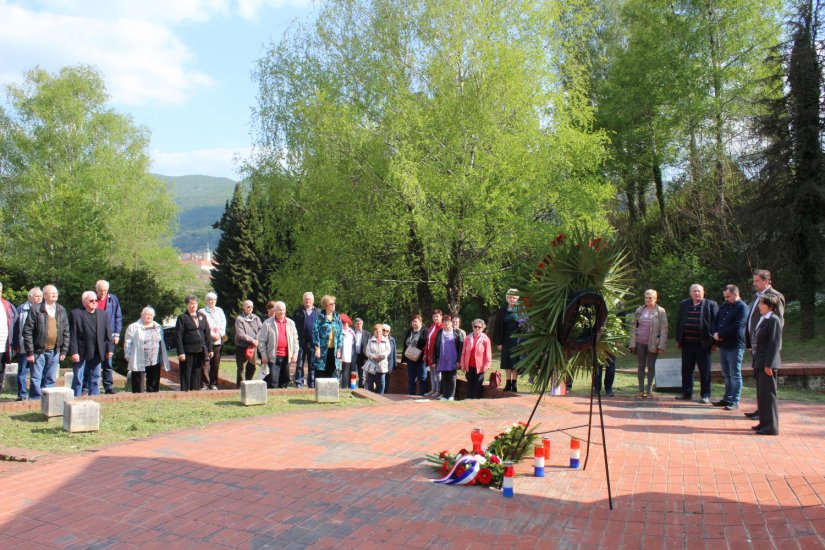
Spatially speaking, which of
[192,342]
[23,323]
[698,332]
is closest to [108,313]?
[23,323]

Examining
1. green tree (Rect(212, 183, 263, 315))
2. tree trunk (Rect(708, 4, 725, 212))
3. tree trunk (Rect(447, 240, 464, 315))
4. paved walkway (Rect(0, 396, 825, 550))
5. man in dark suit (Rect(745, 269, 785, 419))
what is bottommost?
paved walkway (Rect(0, 396, 825, 550))

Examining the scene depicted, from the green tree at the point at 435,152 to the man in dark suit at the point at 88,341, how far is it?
352 inches

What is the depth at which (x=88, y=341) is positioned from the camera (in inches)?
426

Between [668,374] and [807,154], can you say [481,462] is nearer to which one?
[668,374]

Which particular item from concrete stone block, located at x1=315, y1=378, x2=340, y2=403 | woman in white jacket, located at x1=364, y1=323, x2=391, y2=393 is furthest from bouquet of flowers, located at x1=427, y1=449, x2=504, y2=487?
woman in white jacket, located at x1=364, y1=323, x2=391, y2=393

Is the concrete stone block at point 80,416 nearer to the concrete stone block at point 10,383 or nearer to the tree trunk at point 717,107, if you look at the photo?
the concrete stone block at point 10,383

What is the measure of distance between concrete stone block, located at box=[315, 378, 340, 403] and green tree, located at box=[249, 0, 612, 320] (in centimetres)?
840

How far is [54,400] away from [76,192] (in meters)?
24.1

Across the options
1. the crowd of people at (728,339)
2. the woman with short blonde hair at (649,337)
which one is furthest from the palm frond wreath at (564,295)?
the woman with short blonde hair at (649,337)

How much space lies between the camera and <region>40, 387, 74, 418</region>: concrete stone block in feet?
28.8

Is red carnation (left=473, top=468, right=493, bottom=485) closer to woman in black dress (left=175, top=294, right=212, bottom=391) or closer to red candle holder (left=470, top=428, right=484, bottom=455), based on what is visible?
red candle holder (left=470, top=428, right=484, bottom=455)

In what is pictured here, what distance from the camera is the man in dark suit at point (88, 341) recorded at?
1074cm

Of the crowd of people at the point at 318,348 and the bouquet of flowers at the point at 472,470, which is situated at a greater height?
the crowd of people at the point at 318,348

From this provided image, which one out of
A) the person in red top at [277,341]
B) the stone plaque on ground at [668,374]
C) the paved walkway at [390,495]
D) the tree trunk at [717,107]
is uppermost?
the tree trunk at [717,107]
